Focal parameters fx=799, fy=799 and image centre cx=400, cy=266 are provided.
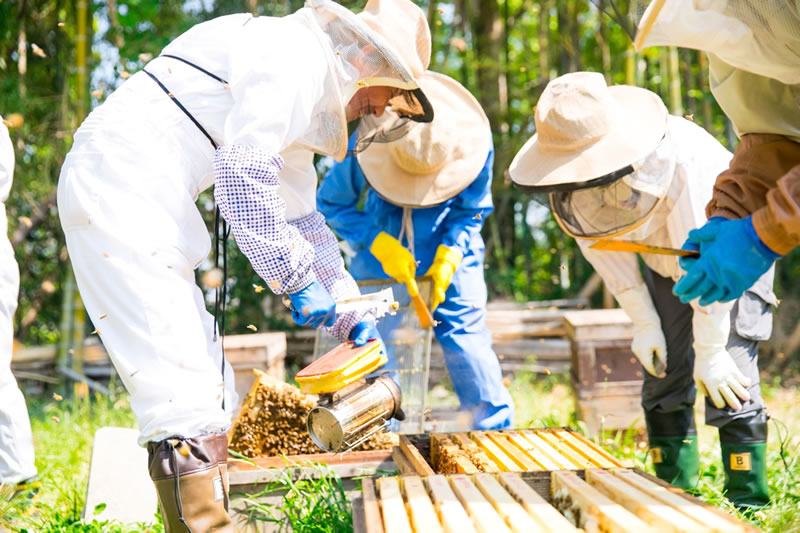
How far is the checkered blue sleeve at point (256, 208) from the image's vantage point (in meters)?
2.23

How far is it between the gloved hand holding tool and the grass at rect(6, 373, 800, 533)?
0.80 m

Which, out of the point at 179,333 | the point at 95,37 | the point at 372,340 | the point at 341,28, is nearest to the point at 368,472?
the point at 372,340

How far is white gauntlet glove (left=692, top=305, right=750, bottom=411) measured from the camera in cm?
291

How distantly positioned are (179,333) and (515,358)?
483cm

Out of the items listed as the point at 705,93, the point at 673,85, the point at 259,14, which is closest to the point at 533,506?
the point at 673,85

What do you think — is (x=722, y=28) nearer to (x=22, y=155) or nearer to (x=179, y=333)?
(x=179, y=333)

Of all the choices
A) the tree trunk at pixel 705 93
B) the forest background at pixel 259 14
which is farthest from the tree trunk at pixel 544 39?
the tree trunk at pixel 705 93

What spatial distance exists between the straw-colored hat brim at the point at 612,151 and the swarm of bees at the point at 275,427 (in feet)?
4.06

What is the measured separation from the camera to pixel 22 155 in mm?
6473

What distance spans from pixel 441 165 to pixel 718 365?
151cm

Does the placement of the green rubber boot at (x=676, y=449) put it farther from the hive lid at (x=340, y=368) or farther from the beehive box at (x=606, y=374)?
the hive lid at (x=340, y=368)

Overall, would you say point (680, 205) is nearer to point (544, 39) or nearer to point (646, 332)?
point (646, 332)

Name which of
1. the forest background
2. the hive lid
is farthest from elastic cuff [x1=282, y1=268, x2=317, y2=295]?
the forest background

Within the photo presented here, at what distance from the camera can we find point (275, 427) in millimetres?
3238
